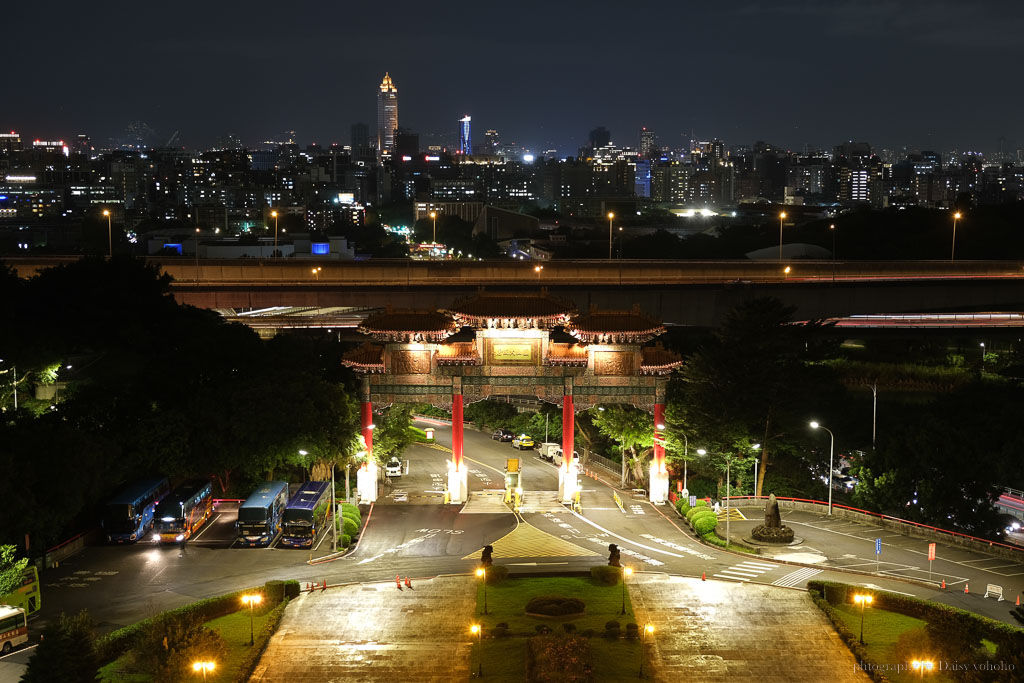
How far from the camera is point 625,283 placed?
69562mm

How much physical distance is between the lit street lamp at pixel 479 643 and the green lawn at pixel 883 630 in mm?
10999

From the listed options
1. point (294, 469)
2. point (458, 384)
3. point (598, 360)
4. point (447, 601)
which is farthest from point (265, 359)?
point (447, 601)

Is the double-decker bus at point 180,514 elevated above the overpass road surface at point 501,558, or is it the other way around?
the double-decker bus at point 180,514

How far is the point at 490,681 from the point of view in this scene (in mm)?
29484

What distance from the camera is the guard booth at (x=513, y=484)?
48.3 meters

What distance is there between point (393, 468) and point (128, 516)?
48.8 ft

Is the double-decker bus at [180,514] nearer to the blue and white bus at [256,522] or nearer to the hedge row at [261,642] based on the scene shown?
the blue and white bus at [256,522]

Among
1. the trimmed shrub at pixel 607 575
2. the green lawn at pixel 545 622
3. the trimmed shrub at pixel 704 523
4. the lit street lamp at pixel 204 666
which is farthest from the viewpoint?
the trimmed shrub at pixel 704 523

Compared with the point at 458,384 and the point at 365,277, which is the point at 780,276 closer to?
the point at 365,277

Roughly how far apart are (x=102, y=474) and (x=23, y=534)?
4180 millimetres

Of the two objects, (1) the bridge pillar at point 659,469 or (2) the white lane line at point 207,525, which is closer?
(2) the white lane line at point 207,525

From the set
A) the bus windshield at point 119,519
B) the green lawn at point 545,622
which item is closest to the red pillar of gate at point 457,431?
the green lawn at point 545,622

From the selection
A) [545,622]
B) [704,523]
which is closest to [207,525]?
[545,622]

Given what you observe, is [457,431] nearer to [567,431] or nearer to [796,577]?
[567,431]
